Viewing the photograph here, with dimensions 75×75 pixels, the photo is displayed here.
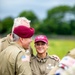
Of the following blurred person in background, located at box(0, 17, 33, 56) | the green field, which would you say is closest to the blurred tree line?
the green field

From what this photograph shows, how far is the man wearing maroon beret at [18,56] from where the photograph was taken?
481cm

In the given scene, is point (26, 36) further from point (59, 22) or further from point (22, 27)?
point (59, 22)

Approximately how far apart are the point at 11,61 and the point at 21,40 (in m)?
0.36

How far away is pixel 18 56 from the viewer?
486 cm

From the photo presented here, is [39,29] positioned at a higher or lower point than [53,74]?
lower

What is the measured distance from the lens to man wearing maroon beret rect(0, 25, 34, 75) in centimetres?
481

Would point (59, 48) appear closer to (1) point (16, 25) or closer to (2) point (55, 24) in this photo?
(1) point (16, 25)

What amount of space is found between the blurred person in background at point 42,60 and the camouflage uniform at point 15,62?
1.78ft

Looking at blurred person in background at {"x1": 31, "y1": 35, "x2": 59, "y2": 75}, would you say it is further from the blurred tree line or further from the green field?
the blurred tree line

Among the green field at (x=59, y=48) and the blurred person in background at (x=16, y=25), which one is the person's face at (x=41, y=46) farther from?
the green field at (x=59, y=48)

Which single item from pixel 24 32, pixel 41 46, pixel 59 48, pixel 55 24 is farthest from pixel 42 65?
pixel 55 24

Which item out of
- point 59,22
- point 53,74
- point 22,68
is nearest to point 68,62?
point 53,74

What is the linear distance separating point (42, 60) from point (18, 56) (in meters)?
0.79

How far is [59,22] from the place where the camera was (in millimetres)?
94125
